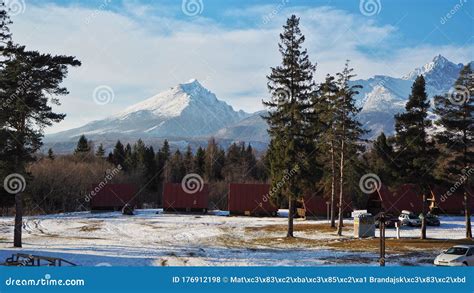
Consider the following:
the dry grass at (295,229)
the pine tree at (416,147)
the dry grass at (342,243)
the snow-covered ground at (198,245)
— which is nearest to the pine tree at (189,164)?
the snow-covered ground at (198,245)

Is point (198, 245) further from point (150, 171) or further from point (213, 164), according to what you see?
point (213, 164)

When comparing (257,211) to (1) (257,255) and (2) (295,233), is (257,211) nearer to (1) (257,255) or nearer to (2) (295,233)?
(2) (295,233)

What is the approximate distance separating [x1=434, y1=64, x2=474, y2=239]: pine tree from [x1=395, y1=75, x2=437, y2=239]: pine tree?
1.14 meters

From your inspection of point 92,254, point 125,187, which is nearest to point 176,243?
point 92,254

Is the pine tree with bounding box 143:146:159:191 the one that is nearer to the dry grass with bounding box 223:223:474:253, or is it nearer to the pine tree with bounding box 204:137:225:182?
the pine tree with bounding box 204:137:225:182

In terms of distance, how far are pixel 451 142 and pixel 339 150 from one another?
9.72m

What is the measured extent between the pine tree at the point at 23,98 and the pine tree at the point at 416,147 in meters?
24.8

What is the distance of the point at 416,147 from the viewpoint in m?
35.0

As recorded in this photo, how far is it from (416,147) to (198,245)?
717 inches

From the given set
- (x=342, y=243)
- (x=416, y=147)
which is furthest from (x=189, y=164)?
(x=416, y=147)

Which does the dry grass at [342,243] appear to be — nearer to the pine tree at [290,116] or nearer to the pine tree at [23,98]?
the pine tree at [290,116]

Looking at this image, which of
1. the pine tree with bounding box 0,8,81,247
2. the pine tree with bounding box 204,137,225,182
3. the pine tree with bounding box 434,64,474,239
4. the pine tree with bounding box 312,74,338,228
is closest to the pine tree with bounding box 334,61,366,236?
the pine tree with bounding box 312,74,338,228

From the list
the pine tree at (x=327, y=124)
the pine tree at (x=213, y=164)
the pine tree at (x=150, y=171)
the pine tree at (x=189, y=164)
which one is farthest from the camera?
the pine tree at (x=189, y=164)

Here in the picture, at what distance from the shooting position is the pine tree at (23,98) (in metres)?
28.1
